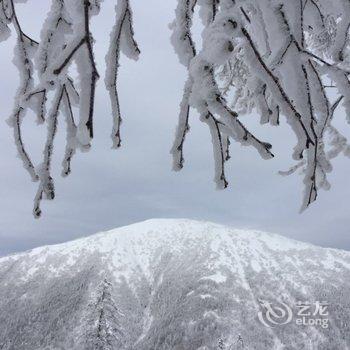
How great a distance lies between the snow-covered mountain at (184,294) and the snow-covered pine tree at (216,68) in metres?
104

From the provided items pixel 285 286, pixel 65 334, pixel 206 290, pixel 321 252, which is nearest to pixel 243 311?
pixel 206 290

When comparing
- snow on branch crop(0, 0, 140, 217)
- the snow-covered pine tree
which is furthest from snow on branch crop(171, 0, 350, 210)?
snow on branch crop(0, 0, 140, 217)

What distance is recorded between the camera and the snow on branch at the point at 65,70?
3.44 ft

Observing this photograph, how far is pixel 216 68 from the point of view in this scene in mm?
1053

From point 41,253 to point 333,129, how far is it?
197 metres

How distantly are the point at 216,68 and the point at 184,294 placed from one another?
160 metres

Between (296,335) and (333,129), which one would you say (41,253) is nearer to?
(296,335)

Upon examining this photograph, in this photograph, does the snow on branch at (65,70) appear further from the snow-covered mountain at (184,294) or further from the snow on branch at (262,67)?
the snow-covered mountain at (184,294)

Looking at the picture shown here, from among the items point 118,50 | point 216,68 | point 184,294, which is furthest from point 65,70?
point 184,294

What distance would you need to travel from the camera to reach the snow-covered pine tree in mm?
1029

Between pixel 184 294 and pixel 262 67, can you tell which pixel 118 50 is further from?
pixel 184 294

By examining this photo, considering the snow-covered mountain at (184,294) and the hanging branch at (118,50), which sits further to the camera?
the snow-covered mountain at (184,294)

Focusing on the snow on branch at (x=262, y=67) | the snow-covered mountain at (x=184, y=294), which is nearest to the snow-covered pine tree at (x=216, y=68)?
the snow on branch at (x=262, y=67)

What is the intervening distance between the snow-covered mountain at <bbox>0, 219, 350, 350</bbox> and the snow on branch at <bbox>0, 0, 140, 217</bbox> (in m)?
103
